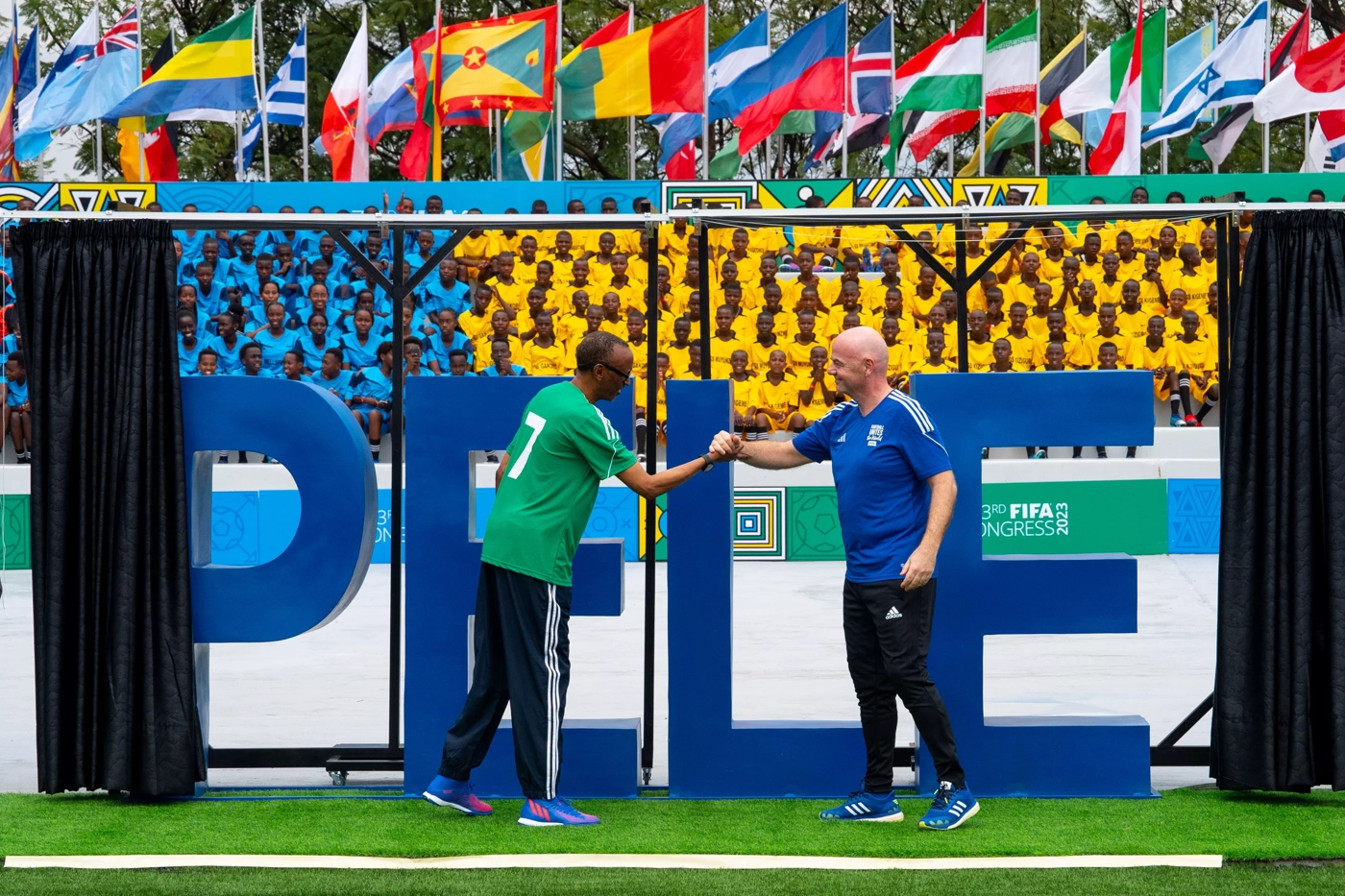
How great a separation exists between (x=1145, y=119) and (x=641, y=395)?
8.38 m

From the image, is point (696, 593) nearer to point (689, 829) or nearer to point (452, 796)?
point (689, 829)

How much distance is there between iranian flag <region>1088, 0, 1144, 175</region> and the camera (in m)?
18.1

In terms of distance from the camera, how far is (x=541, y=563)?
17.4ft

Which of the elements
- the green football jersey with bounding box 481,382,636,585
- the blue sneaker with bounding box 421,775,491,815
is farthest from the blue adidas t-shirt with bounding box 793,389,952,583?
the blue sneaker with bounding box 421,775,491,815

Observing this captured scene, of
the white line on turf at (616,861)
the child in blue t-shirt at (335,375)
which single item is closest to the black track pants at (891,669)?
the white line on turf at (616,861)

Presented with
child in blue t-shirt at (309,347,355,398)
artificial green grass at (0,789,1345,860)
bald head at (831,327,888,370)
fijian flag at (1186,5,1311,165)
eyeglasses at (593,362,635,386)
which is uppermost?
fijian flag at (1186,5,1311,165)

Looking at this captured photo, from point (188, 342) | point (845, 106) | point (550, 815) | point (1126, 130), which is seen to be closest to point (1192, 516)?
point (1126, 130)

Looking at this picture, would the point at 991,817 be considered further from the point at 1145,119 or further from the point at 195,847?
the point at 1145,119

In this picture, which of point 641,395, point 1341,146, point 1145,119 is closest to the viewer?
point 641,395

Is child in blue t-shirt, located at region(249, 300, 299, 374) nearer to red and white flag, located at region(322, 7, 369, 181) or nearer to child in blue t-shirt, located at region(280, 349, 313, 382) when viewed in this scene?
child in blue t-shirt, located at region(280, 349, 313, 382)

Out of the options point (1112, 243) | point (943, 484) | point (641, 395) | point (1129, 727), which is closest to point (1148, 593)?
point (1112, 243)

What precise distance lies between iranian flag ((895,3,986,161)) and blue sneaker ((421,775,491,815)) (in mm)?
14394

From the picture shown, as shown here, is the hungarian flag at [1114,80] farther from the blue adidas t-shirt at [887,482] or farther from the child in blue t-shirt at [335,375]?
the blue adidas t-shirt at [887,482]

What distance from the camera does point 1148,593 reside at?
12766 millimetres
